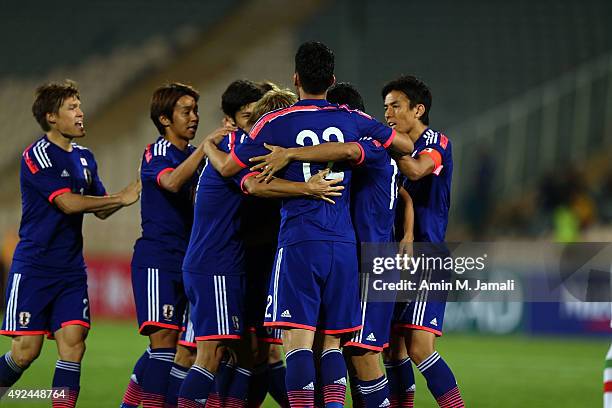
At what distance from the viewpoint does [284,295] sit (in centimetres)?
554

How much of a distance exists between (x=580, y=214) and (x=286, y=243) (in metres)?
13.0

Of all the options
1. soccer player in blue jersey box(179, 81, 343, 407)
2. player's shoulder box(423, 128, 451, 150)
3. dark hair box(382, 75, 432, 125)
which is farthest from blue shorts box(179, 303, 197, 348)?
dark hair box(382, 75, 432, 125)

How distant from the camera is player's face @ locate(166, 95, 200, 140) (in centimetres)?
677

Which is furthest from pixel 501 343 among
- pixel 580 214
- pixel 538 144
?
pixel 538 144

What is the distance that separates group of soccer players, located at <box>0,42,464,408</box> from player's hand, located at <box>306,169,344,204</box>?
1 cm

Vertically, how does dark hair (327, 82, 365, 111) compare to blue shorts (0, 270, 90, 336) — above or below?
above

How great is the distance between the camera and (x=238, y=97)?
651 cm

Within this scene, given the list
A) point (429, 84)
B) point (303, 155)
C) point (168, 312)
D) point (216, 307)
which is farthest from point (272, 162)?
point (429, 84)

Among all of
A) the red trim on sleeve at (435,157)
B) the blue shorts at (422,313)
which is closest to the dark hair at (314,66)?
the red trim on sleeve at (435,157)

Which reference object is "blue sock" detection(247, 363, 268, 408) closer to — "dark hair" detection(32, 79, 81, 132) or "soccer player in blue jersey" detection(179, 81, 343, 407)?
"soccer player in blue jersey" detection(179, 81, 343, 407)

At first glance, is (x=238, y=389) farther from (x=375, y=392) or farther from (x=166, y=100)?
(x=166, y=100)

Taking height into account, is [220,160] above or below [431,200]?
above

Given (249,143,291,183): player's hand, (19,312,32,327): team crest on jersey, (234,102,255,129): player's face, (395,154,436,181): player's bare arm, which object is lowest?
(19,312,32,327): team crest on jersey

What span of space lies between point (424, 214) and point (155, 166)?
1.74 meters
